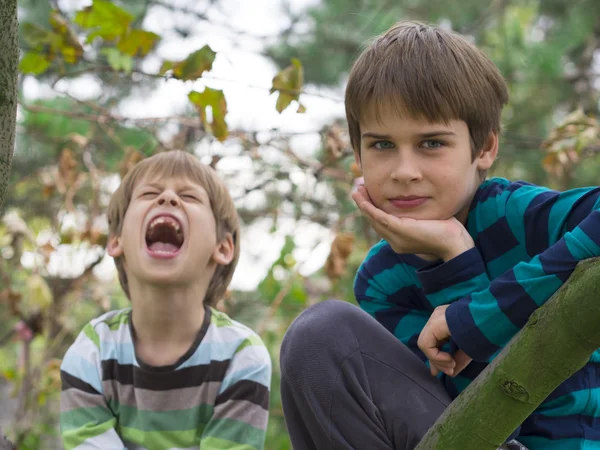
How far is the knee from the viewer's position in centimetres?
129

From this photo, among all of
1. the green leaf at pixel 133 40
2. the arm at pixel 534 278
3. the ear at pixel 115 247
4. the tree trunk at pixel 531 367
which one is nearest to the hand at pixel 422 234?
the arm at pixel 534 278

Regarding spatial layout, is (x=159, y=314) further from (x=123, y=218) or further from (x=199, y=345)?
(x=123, y=218)

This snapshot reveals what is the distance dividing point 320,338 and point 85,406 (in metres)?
0.72

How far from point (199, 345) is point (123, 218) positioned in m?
0.36

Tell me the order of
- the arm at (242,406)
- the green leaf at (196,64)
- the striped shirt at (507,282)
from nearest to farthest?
the striped shirt at (507,282) < the arm at (242,406) < the green leaf at (196,64)

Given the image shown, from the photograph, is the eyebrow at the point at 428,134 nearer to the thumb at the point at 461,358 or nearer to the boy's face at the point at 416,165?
the boy's face at the point at 416,165

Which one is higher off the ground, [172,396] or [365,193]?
[365,193]

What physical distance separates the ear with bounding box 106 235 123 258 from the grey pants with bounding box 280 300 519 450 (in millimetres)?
651

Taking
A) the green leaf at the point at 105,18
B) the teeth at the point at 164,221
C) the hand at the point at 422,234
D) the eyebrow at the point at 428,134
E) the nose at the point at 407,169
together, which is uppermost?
the green leaf at the point at 105,18

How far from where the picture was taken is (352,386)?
129cm

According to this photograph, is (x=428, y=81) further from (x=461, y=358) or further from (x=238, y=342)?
(x=238, y=342)

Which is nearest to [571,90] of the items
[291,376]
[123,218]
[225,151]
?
[225,151]

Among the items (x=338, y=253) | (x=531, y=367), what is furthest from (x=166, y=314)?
(x=531, y=367)

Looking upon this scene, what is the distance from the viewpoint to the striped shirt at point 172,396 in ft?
5.58
